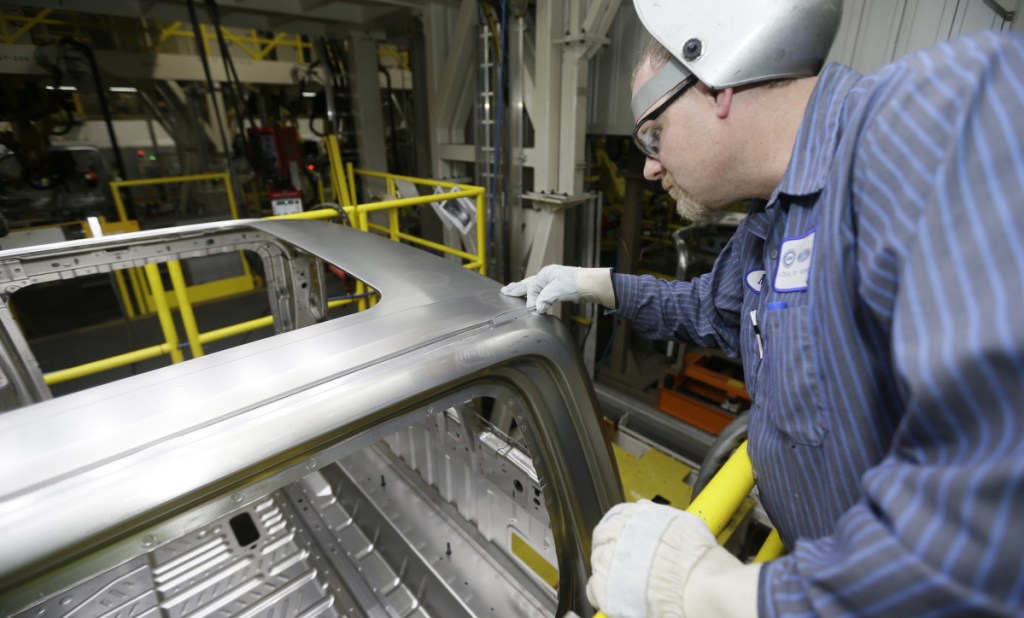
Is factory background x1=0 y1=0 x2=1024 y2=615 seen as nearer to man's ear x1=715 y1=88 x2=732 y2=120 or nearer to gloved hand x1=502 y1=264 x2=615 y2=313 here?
gloved hand x1=502 y1=264 x2=615 y2=313

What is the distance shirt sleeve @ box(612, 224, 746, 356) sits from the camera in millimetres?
1357

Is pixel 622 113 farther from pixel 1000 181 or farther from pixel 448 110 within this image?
pixel 1000 181

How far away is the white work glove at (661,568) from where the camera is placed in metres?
0.69

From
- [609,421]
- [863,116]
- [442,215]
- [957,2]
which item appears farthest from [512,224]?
[863,116]

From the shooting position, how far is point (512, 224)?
3795mm

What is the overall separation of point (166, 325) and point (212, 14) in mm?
2873

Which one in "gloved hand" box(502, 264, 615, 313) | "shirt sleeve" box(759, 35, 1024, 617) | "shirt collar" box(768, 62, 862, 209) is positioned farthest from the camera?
"gloved hand" box(502, 264, 615, 313)

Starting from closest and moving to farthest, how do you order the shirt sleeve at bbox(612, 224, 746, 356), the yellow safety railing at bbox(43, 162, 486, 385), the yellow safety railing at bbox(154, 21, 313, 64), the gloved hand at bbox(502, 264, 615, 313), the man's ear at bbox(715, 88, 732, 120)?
the man's ear at bbox(715, 88, 732, 120)
the shirt sleeve at bbox(612, 224, 746, 356)
the gloved hand at bbox(502, 264, 615, 313)
the yellow safety railing at bbox(43, 162, 486, 385)
the yellow safety railing at bbox(154, 21, 313, 64)

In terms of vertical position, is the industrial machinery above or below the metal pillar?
below

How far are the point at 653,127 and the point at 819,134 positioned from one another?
361 mm

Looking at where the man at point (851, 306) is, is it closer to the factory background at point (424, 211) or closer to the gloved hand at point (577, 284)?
the gloved hand at point (577, 284)

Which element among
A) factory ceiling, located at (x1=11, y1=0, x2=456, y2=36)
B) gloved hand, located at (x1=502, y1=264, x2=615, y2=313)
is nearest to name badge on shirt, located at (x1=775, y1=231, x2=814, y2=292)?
gloved hand, located at (x1=502, y1=264, x2=615, y2=313)

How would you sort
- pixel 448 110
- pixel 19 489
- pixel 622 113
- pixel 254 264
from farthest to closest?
pixel 254 264, pixel 448 110, pixel 622 113, pixel 19 489

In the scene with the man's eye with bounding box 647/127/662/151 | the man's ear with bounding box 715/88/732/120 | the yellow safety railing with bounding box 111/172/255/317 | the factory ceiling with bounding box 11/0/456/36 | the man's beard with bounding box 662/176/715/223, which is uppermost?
the factory ceiling with bounding box 11/0/456/36
